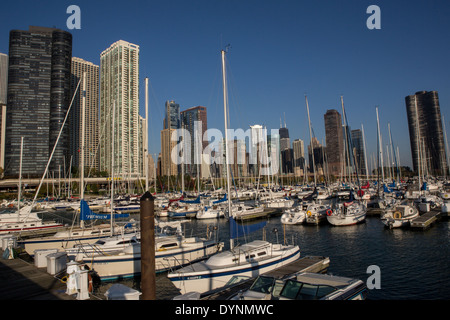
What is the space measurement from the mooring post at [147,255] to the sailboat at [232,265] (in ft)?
20.1

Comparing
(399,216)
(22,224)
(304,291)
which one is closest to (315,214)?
(399,216)

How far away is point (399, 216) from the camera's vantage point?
126 feet

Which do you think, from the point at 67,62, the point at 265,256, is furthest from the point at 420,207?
the point at 67,62

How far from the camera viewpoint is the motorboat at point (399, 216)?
37.2 meters

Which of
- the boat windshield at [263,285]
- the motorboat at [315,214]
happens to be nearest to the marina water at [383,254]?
the motorboat at [315,214]

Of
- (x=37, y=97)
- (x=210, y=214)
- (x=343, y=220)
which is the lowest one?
(x=343, y=220)

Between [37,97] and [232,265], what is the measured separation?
680ft

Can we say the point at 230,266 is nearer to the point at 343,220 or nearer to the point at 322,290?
the point at 322,290

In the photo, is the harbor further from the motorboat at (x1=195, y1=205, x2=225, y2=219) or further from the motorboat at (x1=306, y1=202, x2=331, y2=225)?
the motorboat at (x1=195, y1=205, x2=225, y2=219)

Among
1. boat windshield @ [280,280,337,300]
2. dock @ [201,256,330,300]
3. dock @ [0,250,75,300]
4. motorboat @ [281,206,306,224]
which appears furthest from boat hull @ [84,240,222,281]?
motorboat @ [281,206,306,224]

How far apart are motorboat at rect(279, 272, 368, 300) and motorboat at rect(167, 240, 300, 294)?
18.3 ft

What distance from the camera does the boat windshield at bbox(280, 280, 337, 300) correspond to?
1125 centimetres

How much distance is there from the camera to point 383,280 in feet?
66.6
